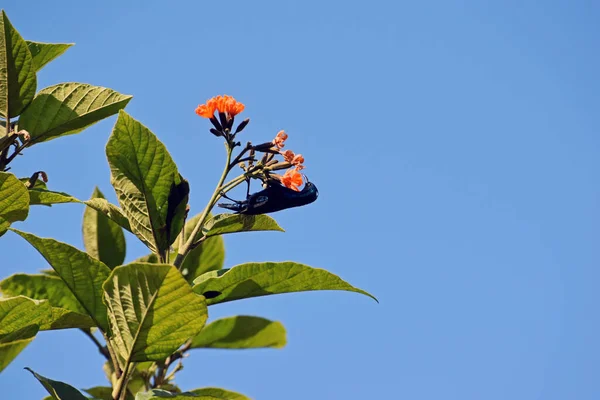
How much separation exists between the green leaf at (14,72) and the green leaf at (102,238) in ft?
4.12

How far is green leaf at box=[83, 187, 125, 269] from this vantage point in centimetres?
477

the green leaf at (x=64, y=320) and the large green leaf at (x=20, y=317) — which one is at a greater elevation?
the green leaf at (x=64, y=320)

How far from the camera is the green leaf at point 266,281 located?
3.10 m

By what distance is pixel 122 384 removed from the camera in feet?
10.2

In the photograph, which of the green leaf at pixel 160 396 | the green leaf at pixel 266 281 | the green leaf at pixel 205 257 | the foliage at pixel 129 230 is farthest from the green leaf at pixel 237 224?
the green leaf at pixel 205 257

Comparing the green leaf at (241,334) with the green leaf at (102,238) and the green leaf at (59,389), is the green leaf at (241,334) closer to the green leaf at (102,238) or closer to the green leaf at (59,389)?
the green leaf at (102,238)

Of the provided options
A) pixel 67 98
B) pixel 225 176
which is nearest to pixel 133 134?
pixel 225 176

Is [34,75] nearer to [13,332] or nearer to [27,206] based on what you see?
[27,206]

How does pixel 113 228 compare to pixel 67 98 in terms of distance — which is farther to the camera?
pixel 113 228

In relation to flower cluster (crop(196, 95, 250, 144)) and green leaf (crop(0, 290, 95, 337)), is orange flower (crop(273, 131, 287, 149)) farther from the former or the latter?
green leaf (crop(0, 290, 95, 337))

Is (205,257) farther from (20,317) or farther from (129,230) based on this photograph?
(20,317)

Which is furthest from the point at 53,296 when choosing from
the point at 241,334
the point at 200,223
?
the point at 241,334

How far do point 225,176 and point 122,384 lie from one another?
0.98 m

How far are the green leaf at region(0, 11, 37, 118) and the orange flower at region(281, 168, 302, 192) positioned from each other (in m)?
1.26
